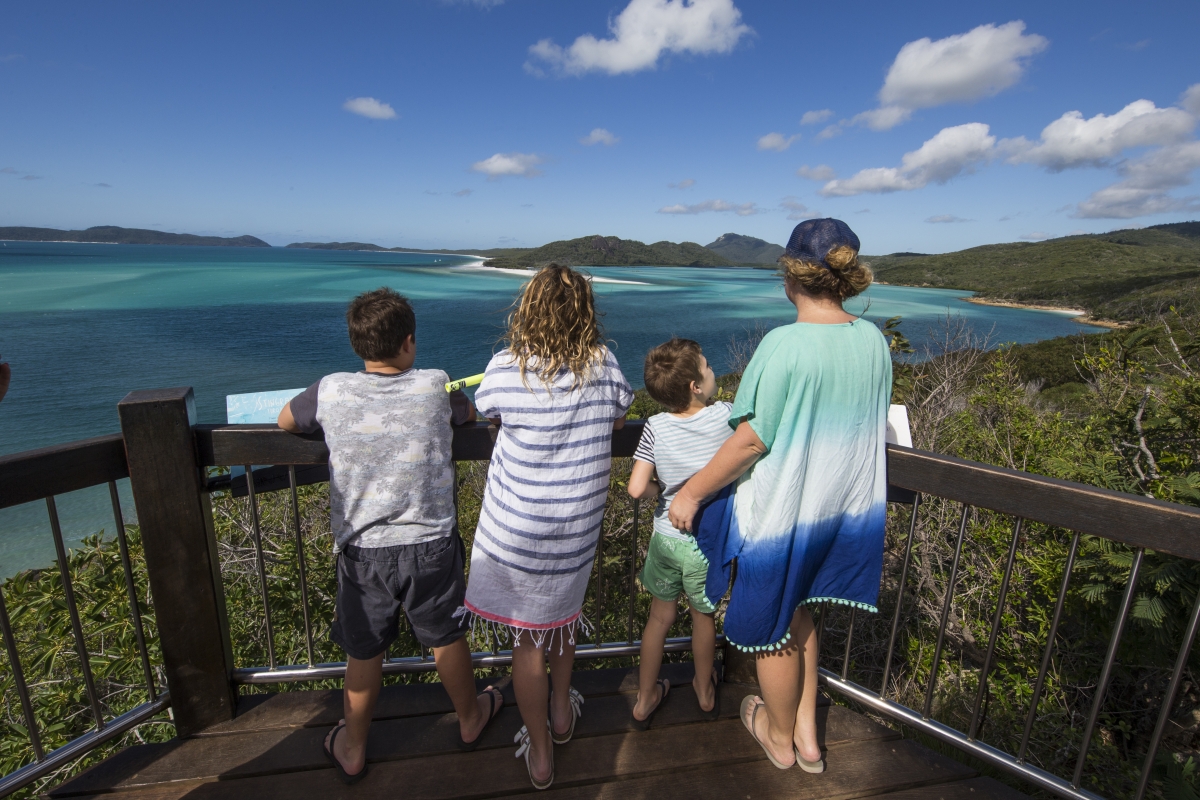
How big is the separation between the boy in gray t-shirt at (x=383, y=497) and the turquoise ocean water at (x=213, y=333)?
1.15 metres

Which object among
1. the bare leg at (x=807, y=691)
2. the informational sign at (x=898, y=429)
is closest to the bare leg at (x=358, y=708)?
the bare leg at (x=807, y=691)

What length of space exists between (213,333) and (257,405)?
169ft

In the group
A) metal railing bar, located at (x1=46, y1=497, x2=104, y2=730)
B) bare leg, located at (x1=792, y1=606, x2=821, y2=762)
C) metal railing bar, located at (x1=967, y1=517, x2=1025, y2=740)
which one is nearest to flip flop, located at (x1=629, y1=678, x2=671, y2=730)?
bare leg, located at (x1=792, y1=606, x2=821, y2=762)

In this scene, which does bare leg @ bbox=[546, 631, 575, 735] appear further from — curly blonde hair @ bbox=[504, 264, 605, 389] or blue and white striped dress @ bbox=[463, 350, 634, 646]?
curly blonde hair @ bbox=[504, 264, 605, 389]

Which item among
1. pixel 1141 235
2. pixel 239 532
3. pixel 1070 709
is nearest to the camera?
pixel 1070 709

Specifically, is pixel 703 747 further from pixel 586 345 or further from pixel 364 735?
pixel 586 345

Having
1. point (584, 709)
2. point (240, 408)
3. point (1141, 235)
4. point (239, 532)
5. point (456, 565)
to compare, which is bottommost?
point (239, 532)

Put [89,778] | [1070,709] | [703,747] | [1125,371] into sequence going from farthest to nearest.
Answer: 1. [1125,371]
2. [1070,709]
3. [703,747]
4. [89,778]

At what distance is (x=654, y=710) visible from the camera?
2098 mm

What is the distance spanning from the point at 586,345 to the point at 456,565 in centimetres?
77

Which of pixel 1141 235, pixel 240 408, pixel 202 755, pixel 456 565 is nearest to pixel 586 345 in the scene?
pixel 456 565

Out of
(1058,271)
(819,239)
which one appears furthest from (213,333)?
(1058,271)

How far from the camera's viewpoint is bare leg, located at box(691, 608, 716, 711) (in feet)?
6.56

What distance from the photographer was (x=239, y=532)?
6.09m
